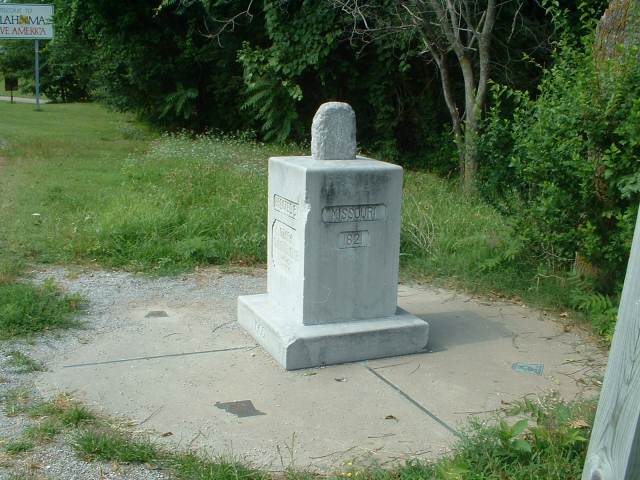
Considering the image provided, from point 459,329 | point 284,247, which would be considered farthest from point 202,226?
point 459,329

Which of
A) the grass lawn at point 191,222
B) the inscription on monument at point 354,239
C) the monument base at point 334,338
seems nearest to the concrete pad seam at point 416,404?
the monument base at point 334,338

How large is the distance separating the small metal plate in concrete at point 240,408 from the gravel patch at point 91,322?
32.8 inches

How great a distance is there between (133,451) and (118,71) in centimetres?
1672

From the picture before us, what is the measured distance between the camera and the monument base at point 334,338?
539cm

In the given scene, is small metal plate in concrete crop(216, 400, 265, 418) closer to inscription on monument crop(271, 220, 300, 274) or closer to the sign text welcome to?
inscription on monument crop(271, 220, 300, 274)

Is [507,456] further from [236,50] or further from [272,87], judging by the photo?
[236,50]

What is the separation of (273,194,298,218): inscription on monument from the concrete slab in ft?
3.48

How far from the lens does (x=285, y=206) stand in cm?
578

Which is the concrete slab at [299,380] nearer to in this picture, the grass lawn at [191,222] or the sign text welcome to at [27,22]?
the grass lawn at [191,222]

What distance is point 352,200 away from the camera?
18.2ft

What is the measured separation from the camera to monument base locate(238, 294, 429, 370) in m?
5.39

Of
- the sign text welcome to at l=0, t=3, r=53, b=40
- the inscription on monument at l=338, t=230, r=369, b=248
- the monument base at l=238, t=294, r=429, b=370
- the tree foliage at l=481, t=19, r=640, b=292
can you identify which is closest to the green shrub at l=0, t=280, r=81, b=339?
the monument base at l=238, t=294, r=429, b=370

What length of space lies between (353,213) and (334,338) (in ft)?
3.01

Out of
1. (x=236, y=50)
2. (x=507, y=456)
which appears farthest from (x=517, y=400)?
(x=236, y=50)
